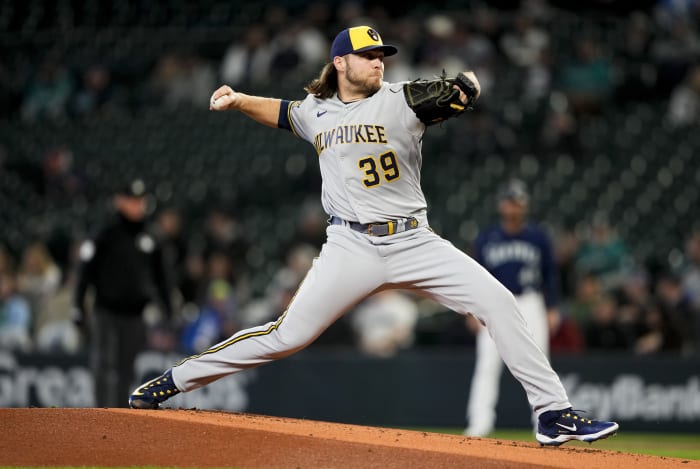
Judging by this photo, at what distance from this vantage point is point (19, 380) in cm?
1282

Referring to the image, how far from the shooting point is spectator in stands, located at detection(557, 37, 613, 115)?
15.7m

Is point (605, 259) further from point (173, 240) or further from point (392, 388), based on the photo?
point (173, 240)

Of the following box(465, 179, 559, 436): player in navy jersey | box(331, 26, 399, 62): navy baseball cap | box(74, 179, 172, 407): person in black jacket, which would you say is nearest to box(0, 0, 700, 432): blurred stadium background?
box(465, 179, 559, 436): player in navy jersey

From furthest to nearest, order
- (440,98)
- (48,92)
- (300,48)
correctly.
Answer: (48,92) → (300,48) → (440,98)

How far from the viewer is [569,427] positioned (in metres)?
6.08

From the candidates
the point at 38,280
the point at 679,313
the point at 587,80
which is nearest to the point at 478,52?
the point at 587,80

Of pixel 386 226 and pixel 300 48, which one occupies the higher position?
pixel 300 48

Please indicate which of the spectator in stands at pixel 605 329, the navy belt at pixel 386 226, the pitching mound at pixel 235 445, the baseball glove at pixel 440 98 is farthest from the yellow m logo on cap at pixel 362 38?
the spectator in stands at pixel 605 329

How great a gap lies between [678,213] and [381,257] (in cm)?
918

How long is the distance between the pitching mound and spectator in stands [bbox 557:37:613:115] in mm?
9774

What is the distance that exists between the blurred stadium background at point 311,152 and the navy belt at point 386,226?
642 centimetres

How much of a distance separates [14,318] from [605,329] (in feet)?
22.3

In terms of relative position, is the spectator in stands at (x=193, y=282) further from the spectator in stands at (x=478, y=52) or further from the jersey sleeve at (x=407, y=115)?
the jersey sleeve at (x=407, y=115)

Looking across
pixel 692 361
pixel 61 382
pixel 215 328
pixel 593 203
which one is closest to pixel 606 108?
pixel 593 203
